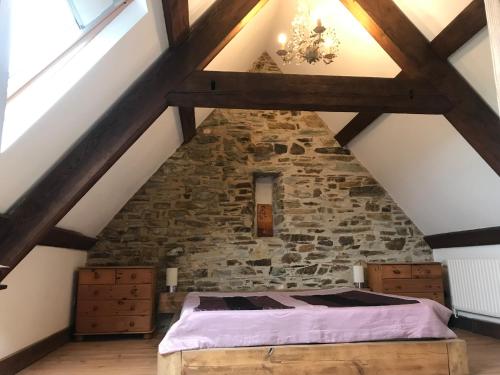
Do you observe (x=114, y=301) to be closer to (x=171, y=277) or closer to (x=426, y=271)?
(x=171, y=277)

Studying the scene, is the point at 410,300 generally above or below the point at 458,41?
below

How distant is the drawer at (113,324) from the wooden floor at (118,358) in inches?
4.7

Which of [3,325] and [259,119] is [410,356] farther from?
[259,119]

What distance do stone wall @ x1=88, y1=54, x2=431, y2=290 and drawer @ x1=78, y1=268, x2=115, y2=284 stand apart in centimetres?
53

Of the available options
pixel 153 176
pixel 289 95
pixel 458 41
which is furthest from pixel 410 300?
pixel 153 176

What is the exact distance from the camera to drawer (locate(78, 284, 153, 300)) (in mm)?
4184

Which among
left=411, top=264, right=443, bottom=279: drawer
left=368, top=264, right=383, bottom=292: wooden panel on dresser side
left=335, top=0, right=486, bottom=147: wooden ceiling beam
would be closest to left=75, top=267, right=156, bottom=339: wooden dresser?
left=368, top=264, right=383, bottom=292: wooden panel on dresser side

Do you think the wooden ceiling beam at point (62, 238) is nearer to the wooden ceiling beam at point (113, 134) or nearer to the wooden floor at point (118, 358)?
the wooden ceiling beam at point (113, 134)

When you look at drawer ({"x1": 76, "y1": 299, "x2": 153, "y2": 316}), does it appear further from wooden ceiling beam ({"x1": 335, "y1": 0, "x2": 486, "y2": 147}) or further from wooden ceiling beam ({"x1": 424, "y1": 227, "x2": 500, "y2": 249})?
wooden ceiling beam ({"x1": 424, "y1": 227, "x2": 500, "y2": 249})

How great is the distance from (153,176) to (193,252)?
3.63ft

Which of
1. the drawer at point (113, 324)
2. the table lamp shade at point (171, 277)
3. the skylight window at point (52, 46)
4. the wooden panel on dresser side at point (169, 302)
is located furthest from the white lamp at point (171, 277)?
the skylight window at point (52, 46)

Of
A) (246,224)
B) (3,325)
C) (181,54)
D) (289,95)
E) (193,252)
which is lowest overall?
(3,325)

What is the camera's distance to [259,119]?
212 inches

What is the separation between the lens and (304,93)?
3.23 meters
